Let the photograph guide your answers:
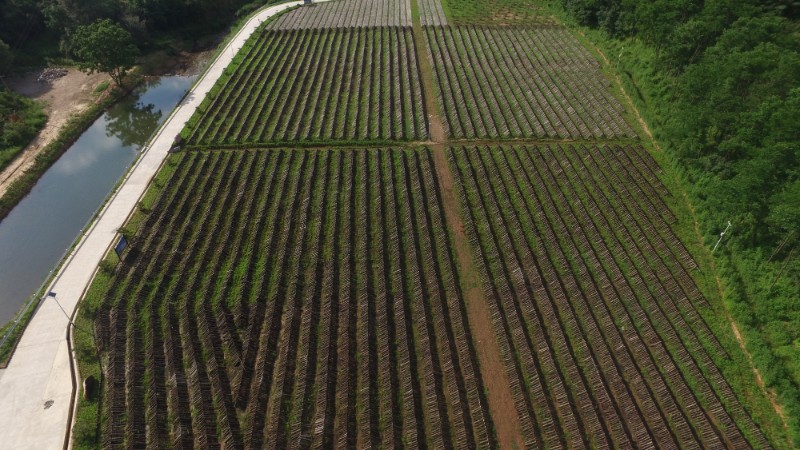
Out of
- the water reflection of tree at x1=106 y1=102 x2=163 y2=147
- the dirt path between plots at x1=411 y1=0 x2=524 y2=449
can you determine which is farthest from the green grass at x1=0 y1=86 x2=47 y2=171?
the dirt path between plots at x1=411 y1=0 x2=524 y2=449

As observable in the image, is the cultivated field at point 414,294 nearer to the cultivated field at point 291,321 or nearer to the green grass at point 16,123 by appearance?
the cultivated field at point 291,321

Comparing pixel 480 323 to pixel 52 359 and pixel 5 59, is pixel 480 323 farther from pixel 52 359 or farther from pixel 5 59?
pixel 5 59

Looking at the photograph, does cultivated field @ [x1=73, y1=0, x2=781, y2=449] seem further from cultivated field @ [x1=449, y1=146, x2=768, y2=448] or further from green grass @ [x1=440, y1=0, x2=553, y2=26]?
green grass @ [x1=440, y1=0, x2=553, y2=26]

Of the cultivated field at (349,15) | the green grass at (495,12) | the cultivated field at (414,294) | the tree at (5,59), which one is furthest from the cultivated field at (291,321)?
the green grass at (495,12)

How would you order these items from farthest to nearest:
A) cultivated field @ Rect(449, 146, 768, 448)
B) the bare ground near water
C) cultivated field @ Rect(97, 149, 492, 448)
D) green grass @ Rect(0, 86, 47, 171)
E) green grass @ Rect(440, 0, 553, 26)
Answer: green grass @ Rect(440, 0, 553, 26), green grass @ Rect(0, 86, 47, 171), the bare ground near water, cultivated field @ Rect(449, 146, 768, 448), cultivated field @ Rect(97, 149, 492, 448)

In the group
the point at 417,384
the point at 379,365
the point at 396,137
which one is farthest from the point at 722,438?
the point at 396,137

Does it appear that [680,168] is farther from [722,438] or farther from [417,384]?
[417,384]

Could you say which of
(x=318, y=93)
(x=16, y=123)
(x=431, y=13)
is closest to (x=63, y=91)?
(x=16, y=123)
